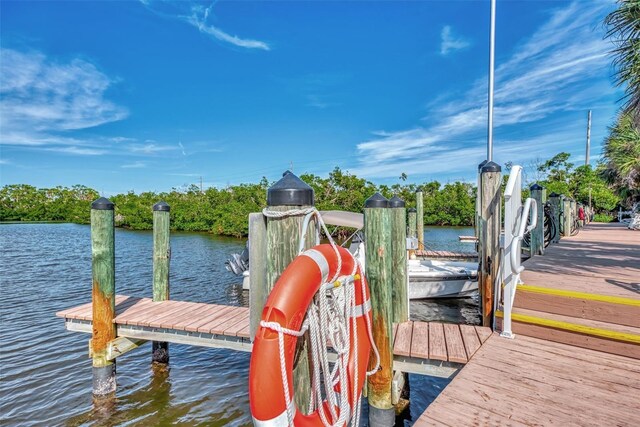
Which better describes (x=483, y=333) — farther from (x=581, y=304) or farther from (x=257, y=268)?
(x=257, y=268)

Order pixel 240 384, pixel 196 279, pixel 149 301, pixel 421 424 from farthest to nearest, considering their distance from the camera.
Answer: pixel 196 279
pixel 149 301
pixel 240 384
pixel 421 424

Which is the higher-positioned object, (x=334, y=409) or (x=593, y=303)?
(x=593, y=303)

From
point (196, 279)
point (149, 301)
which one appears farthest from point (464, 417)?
point (196, 279)

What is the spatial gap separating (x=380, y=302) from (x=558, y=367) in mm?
1243

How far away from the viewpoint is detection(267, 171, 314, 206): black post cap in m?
1.67

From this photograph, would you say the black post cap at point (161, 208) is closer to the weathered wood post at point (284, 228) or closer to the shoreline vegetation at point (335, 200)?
the weathered wood post at point (284, 228)

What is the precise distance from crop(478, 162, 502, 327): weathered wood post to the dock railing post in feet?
3.30

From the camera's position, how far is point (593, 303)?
8.59 feet

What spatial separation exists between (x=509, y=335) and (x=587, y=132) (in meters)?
32.8

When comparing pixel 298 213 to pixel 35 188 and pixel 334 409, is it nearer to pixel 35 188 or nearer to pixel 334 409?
pixel 334 409

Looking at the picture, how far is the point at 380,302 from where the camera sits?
2857mm

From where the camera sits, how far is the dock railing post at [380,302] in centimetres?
275

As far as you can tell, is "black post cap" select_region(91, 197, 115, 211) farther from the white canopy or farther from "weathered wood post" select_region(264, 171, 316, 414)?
the white canopy

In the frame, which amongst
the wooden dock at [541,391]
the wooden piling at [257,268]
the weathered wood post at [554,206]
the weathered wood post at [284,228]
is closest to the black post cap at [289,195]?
the weathered wood post at [284,228]
